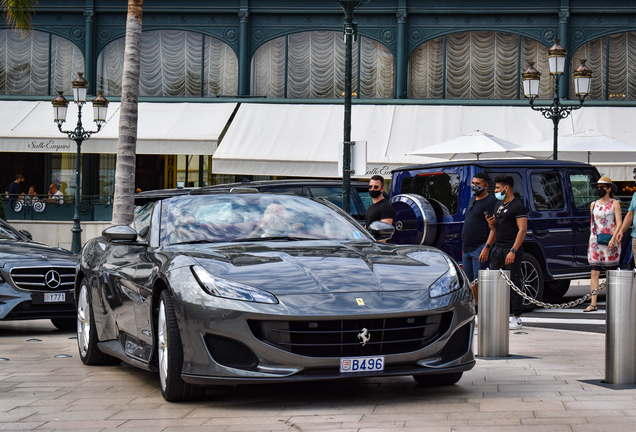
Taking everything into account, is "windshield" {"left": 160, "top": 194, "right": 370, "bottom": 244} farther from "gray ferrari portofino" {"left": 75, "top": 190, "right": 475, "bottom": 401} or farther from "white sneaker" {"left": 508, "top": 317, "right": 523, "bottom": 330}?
"white sneaker" {"left": 508, "top": 317, "right": 523, "bottom": 330}

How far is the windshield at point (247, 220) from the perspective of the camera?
6652 millimetres

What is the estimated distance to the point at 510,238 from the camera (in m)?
10.4

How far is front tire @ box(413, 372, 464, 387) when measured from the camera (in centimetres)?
629

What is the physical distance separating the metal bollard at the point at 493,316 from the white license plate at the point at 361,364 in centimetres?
263

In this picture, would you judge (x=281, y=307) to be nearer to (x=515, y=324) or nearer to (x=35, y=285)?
(x=515, y=324)

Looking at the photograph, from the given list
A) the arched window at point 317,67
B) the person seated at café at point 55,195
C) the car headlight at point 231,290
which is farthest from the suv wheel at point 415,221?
the person seated at café at point 55,195

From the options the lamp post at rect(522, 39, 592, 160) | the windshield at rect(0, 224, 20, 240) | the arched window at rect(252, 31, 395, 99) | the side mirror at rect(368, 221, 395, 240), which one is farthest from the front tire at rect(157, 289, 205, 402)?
the arched window at rect(252, 31, 395, 99)

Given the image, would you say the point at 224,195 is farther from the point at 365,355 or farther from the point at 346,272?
the point at 365,355

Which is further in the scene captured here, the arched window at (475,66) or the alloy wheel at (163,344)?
the arched window at (475,66)

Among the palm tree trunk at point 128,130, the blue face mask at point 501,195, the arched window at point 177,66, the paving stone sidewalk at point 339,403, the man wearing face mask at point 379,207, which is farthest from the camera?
the arched window at point 177,66

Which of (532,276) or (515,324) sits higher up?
(532,276)

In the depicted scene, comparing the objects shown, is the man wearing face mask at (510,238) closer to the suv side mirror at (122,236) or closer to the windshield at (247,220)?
the windshield at (247,220)

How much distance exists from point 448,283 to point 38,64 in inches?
999

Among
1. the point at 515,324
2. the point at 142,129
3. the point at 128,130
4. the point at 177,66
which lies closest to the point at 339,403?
the point at 515,324
